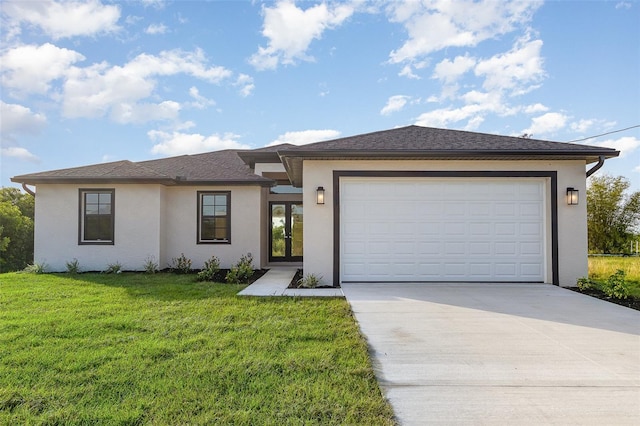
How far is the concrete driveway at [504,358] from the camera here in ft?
8.32

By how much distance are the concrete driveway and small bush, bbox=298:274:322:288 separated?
121 centimetres

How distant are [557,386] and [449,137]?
21.0 ft

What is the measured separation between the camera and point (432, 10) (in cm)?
906

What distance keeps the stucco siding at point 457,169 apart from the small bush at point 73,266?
22.7 feet

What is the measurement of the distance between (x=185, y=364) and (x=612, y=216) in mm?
26501

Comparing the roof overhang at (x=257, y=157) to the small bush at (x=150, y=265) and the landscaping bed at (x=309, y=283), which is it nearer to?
the small bush at (x=150, y=265)

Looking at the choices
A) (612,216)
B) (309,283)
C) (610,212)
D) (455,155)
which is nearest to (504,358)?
(309,283)

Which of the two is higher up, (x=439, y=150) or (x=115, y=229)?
(x=439, y=150)

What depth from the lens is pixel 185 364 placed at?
10.6 ft

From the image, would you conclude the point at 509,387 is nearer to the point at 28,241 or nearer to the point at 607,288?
the point at 607,288

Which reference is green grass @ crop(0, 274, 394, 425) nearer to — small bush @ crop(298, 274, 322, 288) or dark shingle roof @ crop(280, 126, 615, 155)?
small bush @ crop(298, 274, 322, 288)

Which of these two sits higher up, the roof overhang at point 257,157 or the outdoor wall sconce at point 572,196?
the roof overhang at point 257,157

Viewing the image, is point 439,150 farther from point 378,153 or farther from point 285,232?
point 285,232

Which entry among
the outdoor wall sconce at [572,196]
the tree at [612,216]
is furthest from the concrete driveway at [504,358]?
the tree at [612,216]
